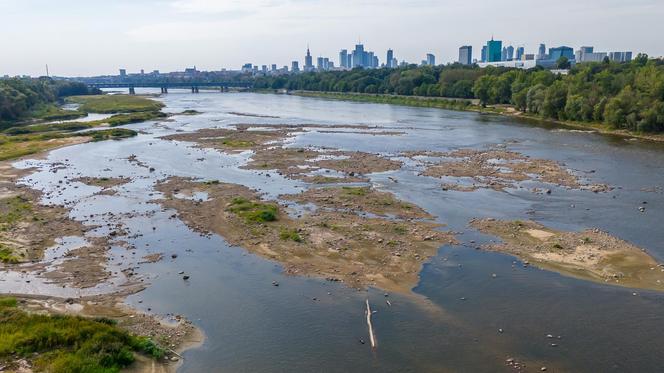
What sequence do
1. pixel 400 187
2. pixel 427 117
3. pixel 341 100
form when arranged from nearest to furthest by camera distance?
pixel 400 187 < pixel 427 117 < pixel 341 100

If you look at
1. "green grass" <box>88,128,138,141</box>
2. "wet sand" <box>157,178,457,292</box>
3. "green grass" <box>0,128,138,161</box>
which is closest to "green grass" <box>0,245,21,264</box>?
"wet sand" <box>157,178,457,292</box>

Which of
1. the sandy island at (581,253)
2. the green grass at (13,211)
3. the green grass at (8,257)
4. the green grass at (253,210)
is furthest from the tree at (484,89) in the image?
the green grass at (8,257)

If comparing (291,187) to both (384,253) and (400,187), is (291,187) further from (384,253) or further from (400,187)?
(384,253)

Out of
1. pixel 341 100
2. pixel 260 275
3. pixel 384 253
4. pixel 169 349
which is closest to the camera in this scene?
pixel 169 349

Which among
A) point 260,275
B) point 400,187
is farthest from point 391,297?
point 400,187

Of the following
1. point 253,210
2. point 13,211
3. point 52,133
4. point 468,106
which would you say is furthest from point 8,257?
point 468,106

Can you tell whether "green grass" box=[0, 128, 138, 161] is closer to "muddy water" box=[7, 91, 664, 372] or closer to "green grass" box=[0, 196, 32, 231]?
"muddy water" box=[7, 91, 664, 372]
